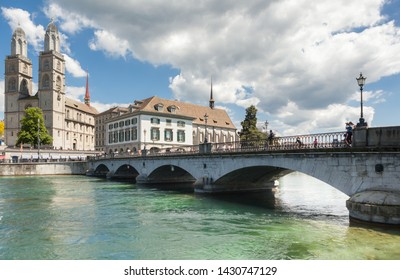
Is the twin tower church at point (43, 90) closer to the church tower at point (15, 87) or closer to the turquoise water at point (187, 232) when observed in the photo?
the church tower at point (15, 87)

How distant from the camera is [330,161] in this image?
1681 cm

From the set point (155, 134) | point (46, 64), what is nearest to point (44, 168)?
point (155, 134)

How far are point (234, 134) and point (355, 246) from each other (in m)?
77.4

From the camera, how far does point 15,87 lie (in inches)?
3676

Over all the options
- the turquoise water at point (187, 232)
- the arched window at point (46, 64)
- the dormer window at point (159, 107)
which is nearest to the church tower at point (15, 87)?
the arched window at point (46, 64)

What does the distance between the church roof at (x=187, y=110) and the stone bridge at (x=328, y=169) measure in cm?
3280

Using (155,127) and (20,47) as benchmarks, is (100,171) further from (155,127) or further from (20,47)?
(20,47)

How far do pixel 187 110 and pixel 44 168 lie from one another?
31.9 metres

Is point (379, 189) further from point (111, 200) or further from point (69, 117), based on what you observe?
point (69, 117)

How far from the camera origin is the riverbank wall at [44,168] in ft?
197

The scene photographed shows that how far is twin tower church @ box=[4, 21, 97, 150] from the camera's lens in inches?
3519

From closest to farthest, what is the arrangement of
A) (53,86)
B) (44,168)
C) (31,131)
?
(44,168) → (31,131) → (53,86)

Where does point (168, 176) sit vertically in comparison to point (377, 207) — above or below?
below

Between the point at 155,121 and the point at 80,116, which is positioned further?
the point at 80,116
